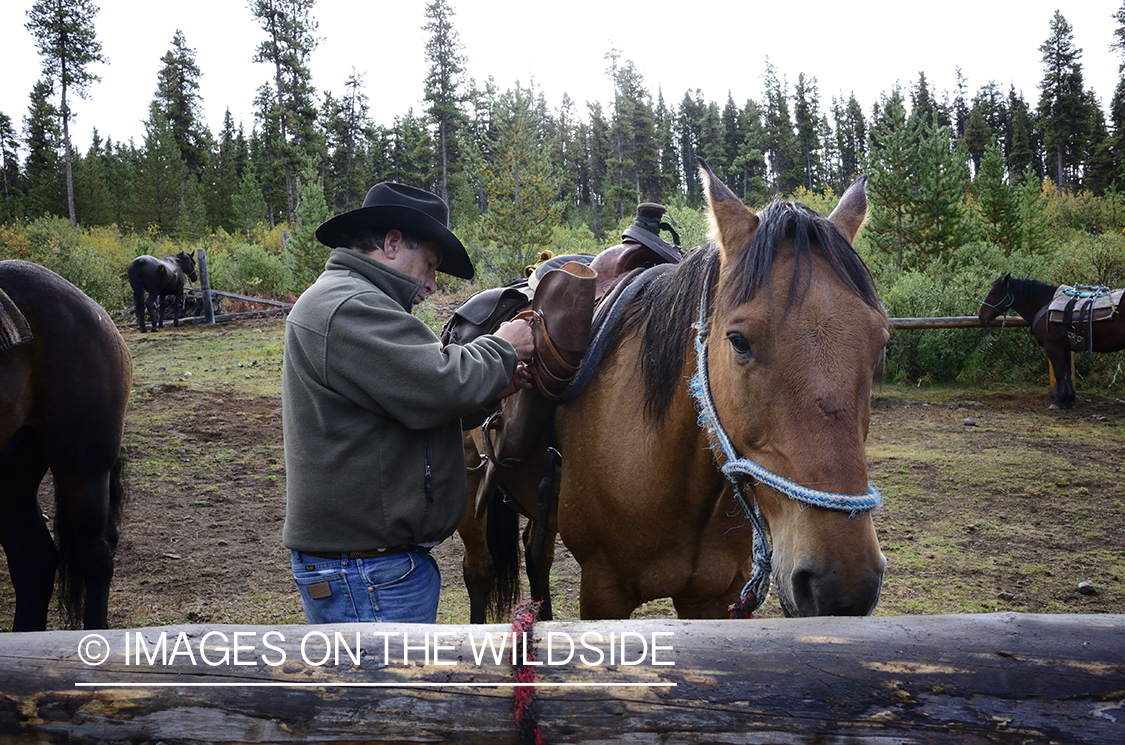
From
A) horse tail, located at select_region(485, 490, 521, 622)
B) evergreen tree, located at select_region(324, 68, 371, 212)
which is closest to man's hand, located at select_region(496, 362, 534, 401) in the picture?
horse tail, located at select_region(485, 490, 521, 622)

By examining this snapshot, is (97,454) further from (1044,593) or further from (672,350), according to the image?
(1044,593)

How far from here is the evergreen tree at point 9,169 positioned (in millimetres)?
34606

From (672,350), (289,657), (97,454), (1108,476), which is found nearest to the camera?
(289,657)

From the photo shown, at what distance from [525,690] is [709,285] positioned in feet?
4.26

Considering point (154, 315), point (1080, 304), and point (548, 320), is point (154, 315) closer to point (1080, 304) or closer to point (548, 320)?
point (548, 320)

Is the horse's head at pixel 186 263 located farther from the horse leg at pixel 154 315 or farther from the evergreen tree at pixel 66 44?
the evergreen tree at pixel 66 44

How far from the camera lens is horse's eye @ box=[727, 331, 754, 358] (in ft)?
5.49

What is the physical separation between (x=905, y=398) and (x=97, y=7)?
3620 centimetres

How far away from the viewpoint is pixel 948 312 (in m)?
12.4

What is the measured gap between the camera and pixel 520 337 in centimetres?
231

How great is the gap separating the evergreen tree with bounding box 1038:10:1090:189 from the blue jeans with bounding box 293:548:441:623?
51.8 meters

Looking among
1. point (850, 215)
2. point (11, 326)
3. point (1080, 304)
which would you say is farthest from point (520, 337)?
point (1080, 304)

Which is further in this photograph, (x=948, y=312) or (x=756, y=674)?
(x=948, y=312)

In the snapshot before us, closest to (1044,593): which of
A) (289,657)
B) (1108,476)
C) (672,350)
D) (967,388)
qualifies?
(1108,476)
